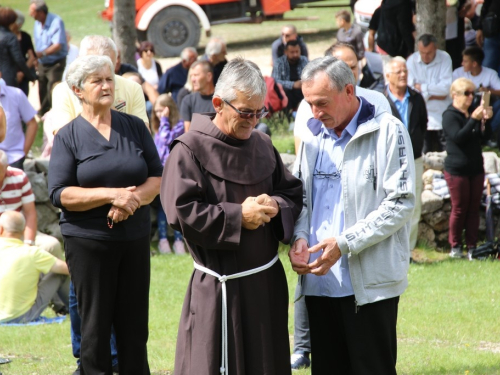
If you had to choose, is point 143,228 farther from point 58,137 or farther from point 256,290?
point 256,290

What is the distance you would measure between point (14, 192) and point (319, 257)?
13.6 ft

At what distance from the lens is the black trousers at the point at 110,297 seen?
183 inches

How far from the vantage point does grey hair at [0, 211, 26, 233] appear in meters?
6.86

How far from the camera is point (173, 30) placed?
65.7ft

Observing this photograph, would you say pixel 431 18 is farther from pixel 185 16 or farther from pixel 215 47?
pixel 185 16

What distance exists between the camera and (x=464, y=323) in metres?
6.67

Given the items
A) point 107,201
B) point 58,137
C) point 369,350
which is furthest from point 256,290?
point 58,137

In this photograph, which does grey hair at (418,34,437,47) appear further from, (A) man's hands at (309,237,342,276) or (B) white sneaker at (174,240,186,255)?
(A) man's hands at (309,237,342,276)

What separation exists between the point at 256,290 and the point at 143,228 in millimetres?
1162

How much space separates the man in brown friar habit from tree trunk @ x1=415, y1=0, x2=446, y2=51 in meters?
8.00

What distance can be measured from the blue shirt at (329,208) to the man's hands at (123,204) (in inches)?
42.0

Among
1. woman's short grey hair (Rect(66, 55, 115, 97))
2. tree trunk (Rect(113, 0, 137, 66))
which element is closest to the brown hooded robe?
woman's short grey hair (Rect(66, 55, 115, 97))

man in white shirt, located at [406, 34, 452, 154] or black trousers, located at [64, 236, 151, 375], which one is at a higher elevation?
man in white shirt, located at [406, 34, 452, 154]

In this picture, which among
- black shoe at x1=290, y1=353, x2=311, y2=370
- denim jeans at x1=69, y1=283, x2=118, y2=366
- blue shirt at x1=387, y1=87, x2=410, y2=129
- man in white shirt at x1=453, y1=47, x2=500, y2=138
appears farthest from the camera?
man in white shirt at x1=453, y1=47, x2=500, y2=138
